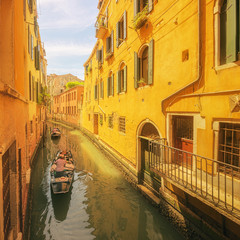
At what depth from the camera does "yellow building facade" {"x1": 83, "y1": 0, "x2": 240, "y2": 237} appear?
14.2 feet

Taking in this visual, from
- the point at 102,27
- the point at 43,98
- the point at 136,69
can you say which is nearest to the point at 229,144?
the point at 136,69

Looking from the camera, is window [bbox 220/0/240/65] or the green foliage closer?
window [bbox 220/0/240/65]

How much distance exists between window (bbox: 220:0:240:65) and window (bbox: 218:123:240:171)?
70.9 inches

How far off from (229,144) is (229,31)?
3.07 meters

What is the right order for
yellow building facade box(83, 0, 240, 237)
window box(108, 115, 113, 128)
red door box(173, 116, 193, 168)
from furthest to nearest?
window box(108, 115, 113, 128)
red door box(173, 116, 193, 168)
yellow building facade box(83, 0, 240, 237)

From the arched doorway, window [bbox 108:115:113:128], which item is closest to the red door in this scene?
the arched doorway

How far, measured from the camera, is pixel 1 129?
3.06 meters

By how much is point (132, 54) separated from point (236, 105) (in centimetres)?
674

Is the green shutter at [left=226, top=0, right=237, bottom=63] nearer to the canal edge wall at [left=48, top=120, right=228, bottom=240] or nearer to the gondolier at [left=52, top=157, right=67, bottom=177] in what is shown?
the canal edge wall at [left=48, top=120, right=228, bottom=240]

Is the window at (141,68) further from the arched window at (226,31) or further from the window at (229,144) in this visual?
the window at (229,144)

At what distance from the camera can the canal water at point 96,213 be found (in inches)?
245

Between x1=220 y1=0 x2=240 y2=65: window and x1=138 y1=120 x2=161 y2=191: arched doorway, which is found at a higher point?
x1=220 y1=0 x2=240 y2=65: window

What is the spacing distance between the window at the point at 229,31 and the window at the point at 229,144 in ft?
5.91

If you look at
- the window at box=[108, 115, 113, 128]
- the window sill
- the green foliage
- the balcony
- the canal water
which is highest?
the balcony
